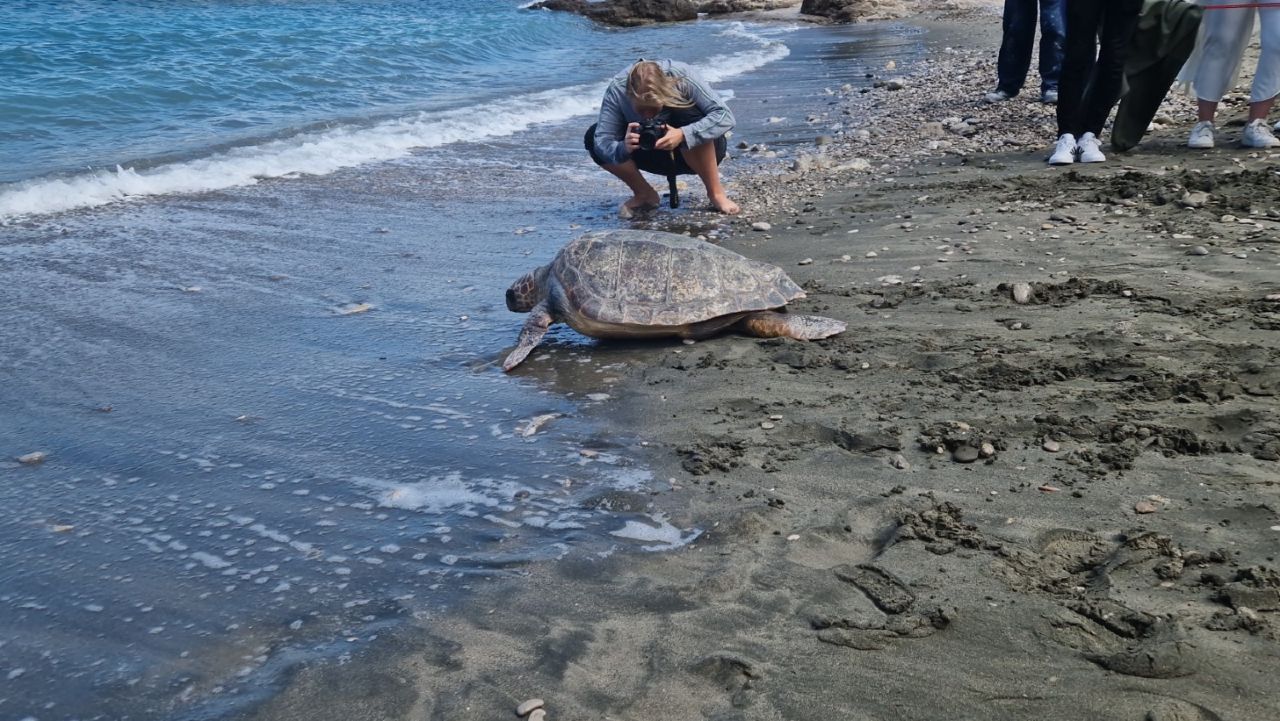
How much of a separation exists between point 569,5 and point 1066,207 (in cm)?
2499

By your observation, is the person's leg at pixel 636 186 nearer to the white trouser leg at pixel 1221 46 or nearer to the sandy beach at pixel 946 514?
the sandy beach at pixel 946 514

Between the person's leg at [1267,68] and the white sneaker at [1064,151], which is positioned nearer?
the person's leg at [1267,68]

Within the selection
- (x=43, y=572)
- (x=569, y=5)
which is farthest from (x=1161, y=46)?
(x=569, y=5)

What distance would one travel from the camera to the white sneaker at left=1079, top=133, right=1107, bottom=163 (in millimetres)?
6824

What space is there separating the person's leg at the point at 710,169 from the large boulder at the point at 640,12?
2065cm

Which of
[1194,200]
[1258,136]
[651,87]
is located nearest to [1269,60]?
[1258,136]

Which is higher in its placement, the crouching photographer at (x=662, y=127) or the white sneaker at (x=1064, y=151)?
the crouching photographer at (x=662, y=127)

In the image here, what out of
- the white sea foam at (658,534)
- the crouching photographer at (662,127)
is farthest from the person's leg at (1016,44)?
the white sea foam at (658,534)

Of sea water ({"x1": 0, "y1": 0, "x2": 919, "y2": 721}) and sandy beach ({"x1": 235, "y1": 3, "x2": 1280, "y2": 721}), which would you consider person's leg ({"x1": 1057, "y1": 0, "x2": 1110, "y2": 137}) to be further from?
sea water ({"x1": 0, "y1": 0, "x2": 919, "y2": 721})

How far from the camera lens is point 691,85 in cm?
641

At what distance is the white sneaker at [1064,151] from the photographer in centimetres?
689

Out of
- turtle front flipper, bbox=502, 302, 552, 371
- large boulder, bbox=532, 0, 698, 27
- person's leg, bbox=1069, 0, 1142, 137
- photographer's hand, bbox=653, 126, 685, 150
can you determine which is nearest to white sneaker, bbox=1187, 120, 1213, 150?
person's leg, bbox=1069, 0, 1142, 137

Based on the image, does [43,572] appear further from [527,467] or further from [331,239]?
[331,239]

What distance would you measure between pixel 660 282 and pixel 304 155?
605cm
